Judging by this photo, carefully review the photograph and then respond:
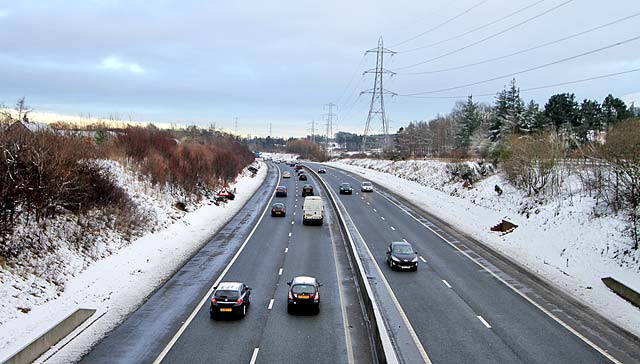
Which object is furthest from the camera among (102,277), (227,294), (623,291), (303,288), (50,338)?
(102,277)

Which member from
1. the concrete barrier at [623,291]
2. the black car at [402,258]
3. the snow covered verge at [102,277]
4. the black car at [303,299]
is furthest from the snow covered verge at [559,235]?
the snow covered verge at [102,277]

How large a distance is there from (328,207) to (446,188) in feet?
55.3

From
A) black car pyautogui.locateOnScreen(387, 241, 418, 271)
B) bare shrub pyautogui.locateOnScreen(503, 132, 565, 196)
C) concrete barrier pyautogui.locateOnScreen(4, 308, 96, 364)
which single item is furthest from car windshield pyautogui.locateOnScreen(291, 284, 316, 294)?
bare shrub pyautogui.locateOnScreen(503, 132, 565, 196)

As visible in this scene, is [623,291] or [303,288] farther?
[623,291]

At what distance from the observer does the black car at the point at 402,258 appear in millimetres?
29922

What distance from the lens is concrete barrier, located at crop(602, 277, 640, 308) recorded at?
2342cm

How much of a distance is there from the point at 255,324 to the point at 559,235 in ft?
72.4

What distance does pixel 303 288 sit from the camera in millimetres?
22266

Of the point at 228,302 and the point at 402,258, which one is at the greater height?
the point at 402,258

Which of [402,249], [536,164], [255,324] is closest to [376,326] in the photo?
[255,324]

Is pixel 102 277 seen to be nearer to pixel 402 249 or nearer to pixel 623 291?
pixel 402 249

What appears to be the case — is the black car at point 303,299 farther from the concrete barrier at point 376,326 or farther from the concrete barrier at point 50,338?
the concrete barrier at point 50,338

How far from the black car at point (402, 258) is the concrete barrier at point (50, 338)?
15.4 metres

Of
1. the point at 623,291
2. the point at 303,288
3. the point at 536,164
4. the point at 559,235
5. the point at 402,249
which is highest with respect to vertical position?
the point at 536,164
